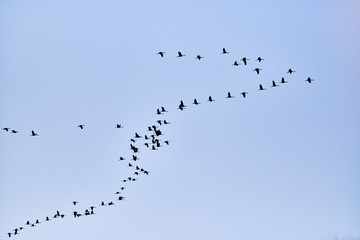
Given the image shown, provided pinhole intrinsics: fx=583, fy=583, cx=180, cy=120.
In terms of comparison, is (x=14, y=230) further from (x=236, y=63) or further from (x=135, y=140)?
(x=236, y=63)

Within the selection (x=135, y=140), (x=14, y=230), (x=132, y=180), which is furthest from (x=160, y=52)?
(x=14, y=230)

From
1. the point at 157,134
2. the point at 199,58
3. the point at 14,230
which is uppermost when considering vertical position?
the point at 199,58

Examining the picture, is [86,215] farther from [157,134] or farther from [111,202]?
[157,134]

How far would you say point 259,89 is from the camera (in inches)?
2724

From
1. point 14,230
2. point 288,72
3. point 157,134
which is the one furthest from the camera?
point 14,230

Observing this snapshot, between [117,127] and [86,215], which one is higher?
[117,127]

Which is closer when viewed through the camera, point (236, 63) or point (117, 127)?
point (236, 63)

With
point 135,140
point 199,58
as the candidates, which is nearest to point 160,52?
point 199,58

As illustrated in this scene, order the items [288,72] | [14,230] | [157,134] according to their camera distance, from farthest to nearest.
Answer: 1. [14,230]
2. [157,134]
3. [288,72]

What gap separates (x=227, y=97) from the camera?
2721 inches

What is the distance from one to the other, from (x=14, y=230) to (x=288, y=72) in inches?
1683

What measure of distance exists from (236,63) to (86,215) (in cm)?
3074

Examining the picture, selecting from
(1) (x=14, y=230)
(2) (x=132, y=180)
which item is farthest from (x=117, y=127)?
(1) (x=14, y=230)

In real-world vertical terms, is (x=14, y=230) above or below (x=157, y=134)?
below
